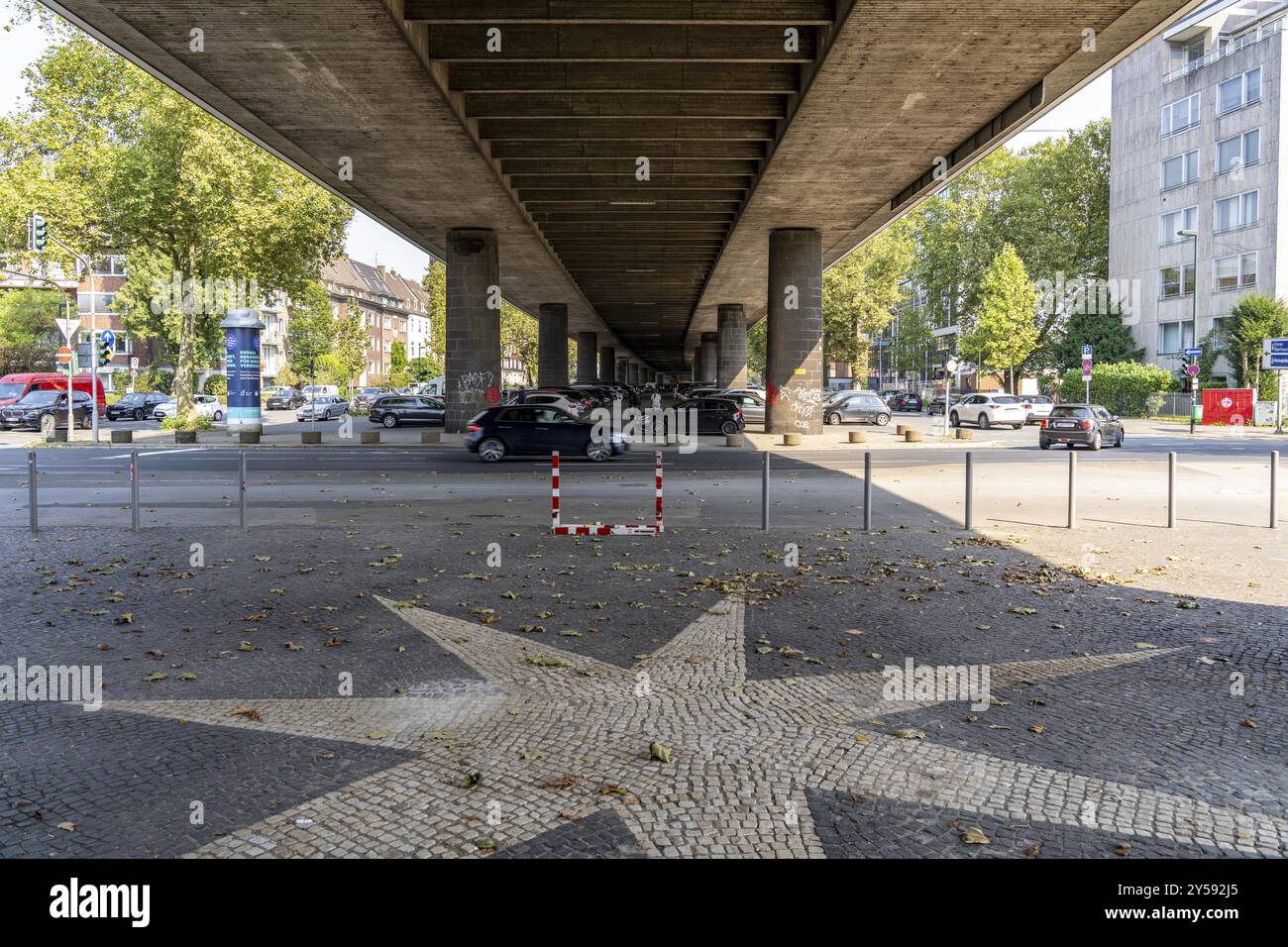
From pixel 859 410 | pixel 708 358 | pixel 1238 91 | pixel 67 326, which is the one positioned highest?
pixel 1238 91

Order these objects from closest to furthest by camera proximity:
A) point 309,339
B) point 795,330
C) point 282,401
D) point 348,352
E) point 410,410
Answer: point 795,330 → point 410,410 → point 282,401 → point 348,352 → point 309,339

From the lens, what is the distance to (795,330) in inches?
1405

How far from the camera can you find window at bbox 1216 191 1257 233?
5506 cm

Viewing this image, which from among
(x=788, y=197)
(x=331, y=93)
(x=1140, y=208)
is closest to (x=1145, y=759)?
(x=331, y=93)

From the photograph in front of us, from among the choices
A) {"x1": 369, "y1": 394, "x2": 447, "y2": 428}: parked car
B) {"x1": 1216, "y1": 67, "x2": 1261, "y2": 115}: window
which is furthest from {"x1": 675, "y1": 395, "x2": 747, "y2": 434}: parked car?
{"x1": 1216, "y1": 67, "x2": 1261, "y2": 115}: window

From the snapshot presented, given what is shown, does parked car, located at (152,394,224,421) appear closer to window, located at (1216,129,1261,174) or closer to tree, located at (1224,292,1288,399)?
tree, located at (1224,292,1288,399)

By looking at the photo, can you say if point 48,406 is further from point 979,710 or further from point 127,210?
point 979,710

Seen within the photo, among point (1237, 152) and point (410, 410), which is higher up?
point (1237, 152)

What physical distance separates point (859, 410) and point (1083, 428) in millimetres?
19278

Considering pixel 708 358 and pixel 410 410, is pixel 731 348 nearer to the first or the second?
pixel 410 410

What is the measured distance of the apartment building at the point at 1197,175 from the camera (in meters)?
54.0

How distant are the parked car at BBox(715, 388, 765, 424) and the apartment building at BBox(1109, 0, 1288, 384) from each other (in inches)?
993

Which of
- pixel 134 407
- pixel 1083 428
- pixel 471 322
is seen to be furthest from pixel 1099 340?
pixel 134 407

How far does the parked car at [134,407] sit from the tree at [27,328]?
137 feet
